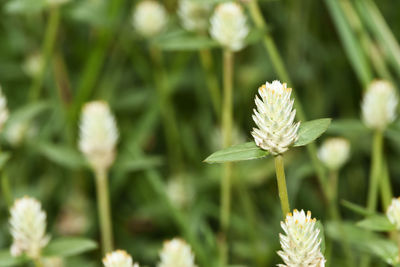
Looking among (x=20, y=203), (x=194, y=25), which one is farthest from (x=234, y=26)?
(x=20, y=203)

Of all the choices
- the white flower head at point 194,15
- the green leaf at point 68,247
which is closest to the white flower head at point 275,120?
the green leaf at point 68,247

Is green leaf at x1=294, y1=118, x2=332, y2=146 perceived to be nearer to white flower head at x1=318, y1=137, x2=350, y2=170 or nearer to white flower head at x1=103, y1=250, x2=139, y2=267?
white flower head at x1=103, y1=250, x2=139, y2=267

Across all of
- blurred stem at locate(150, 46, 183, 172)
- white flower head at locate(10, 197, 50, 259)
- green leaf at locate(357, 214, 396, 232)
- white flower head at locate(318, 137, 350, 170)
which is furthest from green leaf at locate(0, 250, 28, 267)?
blurred stem at locate(150, 46, 183, 172)

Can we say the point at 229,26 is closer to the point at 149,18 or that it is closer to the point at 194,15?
the point at 194,15

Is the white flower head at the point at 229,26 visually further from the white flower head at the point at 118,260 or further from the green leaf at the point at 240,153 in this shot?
the white flower head at the point at 118,260

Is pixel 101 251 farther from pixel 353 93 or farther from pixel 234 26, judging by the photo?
pixel 353 93
